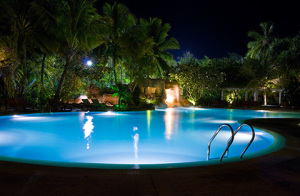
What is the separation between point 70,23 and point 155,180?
15048mm

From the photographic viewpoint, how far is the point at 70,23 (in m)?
15.4

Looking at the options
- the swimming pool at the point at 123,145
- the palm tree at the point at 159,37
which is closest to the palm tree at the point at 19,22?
the swimming pool at the point at 123,145

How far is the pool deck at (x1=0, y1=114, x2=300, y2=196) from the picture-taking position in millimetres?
2246

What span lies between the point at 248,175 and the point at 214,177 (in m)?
0.43

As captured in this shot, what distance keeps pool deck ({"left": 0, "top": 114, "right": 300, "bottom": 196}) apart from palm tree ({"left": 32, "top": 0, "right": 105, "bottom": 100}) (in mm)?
14173

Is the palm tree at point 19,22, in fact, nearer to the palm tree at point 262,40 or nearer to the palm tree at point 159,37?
the palm tree at point 159,37

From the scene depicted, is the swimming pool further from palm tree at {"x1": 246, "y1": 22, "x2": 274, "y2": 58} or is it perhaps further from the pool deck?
palm tree at {"x1": 246, "y1": 22, "x2": 274, "y2": 58}

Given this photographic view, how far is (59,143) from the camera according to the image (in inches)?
266

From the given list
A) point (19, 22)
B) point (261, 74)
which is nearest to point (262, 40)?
point (261, 74)

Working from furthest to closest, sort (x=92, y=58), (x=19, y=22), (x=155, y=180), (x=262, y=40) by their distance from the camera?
(x=262, y=40) < (x=92, y=58) < (x=19, y=22) < (x=155, y=180)

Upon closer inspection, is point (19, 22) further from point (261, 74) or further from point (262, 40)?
point (262, 40)

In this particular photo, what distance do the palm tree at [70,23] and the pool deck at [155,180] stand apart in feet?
46.5

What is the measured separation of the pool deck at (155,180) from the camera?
2.25 meters

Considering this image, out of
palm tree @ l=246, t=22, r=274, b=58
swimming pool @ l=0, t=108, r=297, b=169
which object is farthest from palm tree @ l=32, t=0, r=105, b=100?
palm tree @ l=246, t=22, r=274, b=58
